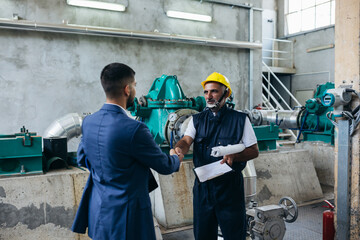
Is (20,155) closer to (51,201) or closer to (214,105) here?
(51,201)

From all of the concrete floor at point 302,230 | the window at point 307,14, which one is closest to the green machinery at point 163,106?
the concrete floor at point 302,230

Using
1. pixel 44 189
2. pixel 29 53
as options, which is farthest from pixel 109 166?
pixel 29 53

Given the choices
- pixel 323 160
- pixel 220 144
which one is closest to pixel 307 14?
pixel 323 160

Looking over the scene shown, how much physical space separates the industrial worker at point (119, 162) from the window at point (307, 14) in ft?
37.9

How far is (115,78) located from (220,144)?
997 millimetres

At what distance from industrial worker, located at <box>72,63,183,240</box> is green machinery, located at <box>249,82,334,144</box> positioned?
13.5ft

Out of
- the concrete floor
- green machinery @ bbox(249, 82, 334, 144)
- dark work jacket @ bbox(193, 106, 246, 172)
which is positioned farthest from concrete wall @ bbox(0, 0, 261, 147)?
dark work jacket @ bbox(193, 106, 246, 172)

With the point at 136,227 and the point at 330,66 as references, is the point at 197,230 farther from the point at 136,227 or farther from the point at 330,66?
the point at 330,66

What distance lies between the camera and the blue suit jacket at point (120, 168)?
5.52ft

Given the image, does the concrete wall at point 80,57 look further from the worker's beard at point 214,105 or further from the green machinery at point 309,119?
the worker's beard at point 214,105

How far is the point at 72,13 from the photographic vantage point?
20.5ft

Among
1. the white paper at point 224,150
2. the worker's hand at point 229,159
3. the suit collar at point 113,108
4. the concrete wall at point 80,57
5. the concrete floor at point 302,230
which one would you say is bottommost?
the concrete floor at point 302,230

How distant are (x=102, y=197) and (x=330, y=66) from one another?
1150 centimetres

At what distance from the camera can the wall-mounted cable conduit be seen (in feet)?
18.6
